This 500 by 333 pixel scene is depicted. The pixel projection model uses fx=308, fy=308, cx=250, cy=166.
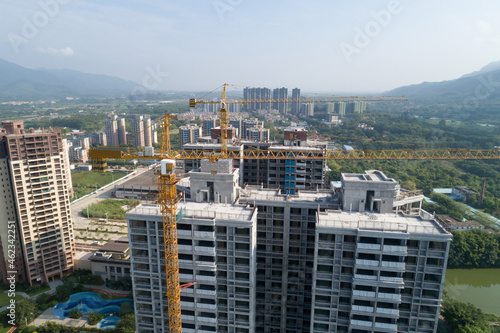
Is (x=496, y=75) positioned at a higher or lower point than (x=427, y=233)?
higher

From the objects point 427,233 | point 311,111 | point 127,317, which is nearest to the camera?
point 427,233

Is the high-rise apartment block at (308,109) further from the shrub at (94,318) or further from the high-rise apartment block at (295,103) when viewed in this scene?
the shrub at (94,318)

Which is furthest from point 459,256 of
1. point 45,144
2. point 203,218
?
point 45,144

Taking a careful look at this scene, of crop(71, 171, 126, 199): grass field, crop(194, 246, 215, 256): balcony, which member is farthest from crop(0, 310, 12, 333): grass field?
crop(71, 171, 126, 199): grass field

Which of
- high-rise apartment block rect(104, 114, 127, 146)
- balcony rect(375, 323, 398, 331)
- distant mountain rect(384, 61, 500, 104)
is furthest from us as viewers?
distant mountain rect(384, 61, 500, 104)

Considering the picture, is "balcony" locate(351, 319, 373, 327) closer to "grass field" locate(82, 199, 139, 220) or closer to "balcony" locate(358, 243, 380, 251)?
"balcony" locate(358, 243, 380, 251)

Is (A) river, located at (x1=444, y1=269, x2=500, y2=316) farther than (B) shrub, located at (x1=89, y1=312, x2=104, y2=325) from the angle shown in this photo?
Yes

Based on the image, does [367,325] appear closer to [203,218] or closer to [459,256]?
[203,218]
